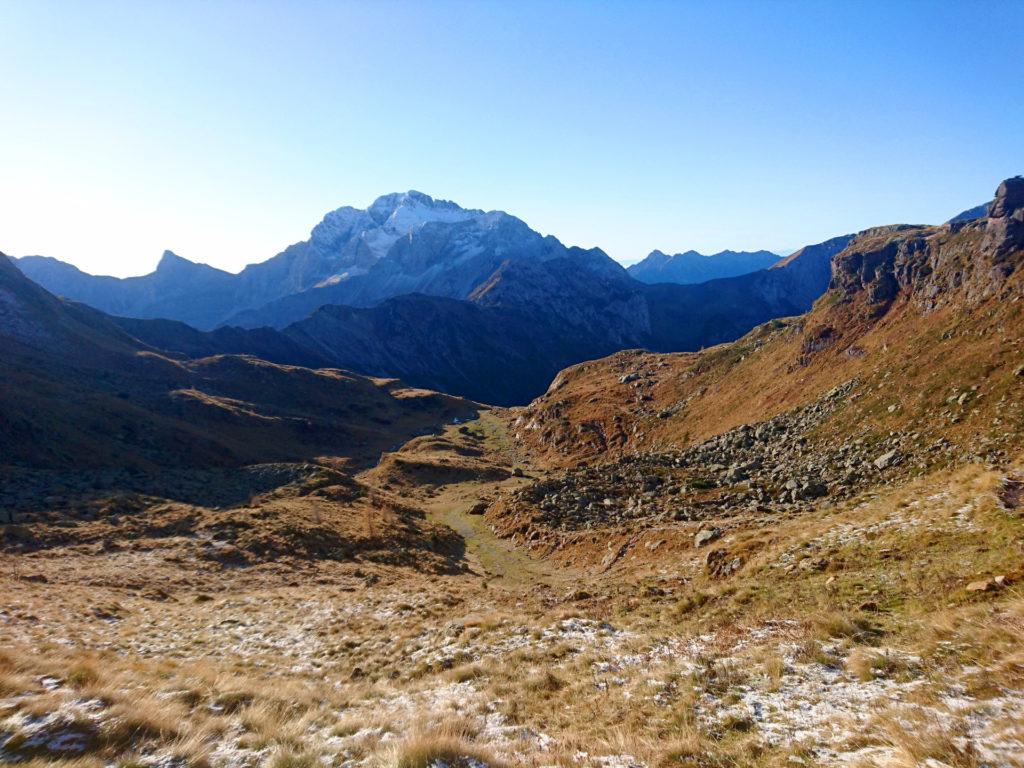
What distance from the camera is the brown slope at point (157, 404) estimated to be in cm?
6188

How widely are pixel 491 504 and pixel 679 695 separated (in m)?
41.2

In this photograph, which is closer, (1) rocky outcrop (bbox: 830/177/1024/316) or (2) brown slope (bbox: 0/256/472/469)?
(1) rocky outcrop (bbox: 830/177/1024/316)

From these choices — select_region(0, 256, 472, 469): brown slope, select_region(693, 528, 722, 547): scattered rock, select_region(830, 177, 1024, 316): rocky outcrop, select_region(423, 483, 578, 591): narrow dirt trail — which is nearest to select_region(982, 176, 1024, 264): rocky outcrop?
select_region(830, 177, 1024, 316): rocky outcrop

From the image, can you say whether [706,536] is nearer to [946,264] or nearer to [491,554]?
[491,554]

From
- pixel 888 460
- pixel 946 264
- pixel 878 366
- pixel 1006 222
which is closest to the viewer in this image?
pixel 888 460

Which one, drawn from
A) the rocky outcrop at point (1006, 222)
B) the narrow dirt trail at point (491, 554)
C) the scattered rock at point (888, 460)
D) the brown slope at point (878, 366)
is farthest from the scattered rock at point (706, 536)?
the rocky outcrop at point (1006, 222)

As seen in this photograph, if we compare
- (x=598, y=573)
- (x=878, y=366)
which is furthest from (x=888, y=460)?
(x=598, y=573)

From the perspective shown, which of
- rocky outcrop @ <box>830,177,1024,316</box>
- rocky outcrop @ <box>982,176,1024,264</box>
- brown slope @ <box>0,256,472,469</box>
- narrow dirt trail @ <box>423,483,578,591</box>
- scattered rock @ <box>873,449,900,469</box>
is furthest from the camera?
brown slope @ <box>0,256,472,469</box>

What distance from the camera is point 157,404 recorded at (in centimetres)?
8825

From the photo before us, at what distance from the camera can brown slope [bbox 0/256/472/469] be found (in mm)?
61875

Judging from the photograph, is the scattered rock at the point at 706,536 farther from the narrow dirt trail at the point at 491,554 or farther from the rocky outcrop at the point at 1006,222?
the rocky outcrop at the point at 1006,222

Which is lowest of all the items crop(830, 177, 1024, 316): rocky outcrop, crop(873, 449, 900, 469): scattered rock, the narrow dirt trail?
the narrow dirt trail

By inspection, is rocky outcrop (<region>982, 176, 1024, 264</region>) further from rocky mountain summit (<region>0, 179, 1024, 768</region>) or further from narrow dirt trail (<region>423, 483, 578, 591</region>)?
narrow dirt trail (<region>423, 483, 578, 591</region>)

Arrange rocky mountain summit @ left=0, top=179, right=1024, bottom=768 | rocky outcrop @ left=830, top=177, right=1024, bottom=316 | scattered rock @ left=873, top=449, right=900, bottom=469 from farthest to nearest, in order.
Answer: rocky outcrop @ left=830, top=177, right=1024, bottom=316 < scattered rock @ left=873, top=449, right=900, bottom=469 < rocky mountain summit @ left=0, top=179, right=1024, bottom=768
